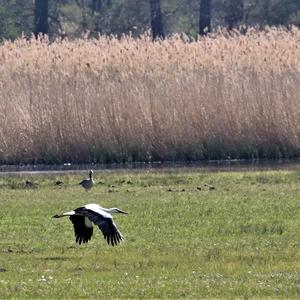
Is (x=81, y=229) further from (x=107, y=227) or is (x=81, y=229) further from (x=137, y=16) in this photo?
(x=137, y=16)

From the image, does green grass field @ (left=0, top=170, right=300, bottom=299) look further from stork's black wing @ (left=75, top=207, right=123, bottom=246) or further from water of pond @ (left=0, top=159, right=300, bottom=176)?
water of pond @ (left=0, top=159, right=300, bottom=176)

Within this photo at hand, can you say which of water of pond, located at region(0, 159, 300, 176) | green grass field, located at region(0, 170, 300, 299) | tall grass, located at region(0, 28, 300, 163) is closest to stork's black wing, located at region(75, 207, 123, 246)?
green grass field, located at region(0, 170, 300, 299)

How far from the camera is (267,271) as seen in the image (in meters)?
9.67

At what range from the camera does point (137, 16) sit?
1676 inches

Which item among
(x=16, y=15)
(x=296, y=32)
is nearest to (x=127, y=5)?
(x=16, y=15)

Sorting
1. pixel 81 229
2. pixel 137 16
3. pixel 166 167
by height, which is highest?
pixel 137 16

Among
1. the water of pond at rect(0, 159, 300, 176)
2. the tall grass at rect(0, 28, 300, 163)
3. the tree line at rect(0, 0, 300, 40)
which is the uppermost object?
the tree line at rect(0, 0, 300, 40)

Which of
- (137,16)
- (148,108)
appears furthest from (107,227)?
(137,16)

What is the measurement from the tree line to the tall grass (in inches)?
600

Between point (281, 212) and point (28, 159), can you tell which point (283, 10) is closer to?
point (28, 159)

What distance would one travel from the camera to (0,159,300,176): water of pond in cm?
1948

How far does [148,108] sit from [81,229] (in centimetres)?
1058

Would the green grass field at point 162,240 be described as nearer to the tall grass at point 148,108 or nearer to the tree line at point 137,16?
the tall grass at point 148,108

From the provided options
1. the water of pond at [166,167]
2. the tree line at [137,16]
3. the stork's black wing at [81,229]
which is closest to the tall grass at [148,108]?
the water of pond at [166,167]
